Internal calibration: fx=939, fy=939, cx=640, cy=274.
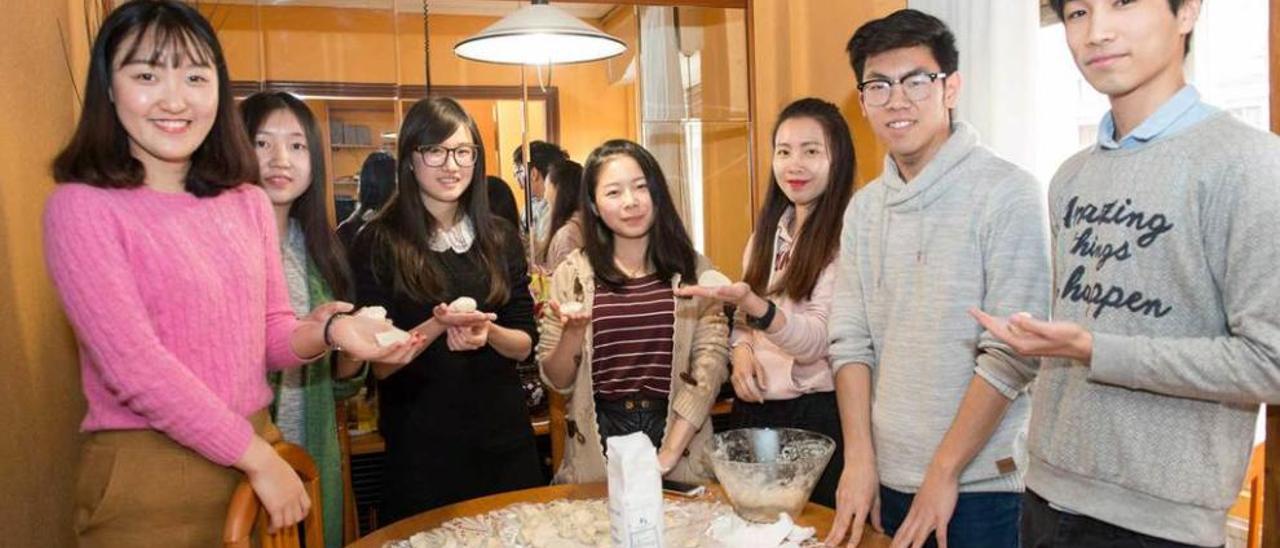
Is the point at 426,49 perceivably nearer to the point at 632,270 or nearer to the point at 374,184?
the point at 374,184

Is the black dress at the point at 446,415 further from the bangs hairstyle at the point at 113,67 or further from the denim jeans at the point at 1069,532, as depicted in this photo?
the denim jeans at the point at 1069,532

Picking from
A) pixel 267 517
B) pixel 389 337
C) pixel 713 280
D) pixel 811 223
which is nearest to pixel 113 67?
pixel 389 337

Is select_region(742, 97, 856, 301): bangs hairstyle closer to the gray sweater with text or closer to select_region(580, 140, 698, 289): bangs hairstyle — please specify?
select_region(580, 140, 698, 289): bangs hairstyle

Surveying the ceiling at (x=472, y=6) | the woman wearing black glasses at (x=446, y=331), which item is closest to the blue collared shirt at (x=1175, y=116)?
the woman wearing black glasses at (x=446, y=331)

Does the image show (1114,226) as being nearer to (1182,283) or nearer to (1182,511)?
(1182,283)

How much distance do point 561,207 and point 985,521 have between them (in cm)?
177

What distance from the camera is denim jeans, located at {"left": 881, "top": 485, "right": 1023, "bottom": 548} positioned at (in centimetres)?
158

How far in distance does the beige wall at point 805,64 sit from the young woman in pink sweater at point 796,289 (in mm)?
1017

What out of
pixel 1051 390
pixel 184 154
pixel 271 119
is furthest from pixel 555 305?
pixel 1051 390

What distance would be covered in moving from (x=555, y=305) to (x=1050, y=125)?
4.38ft

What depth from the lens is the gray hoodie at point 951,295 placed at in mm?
1518

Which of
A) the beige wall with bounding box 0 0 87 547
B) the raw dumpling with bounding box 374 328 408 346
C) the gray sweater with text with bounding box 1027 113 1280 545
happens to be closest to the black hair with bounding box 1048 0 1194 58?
the gray sweater with text with bounding box 1027 113 1280 545

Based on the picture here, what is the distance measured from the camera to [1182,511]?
1.23 m

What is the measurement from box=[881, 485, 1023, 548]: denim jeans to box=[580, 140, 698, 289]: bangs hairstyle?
0.92 m
